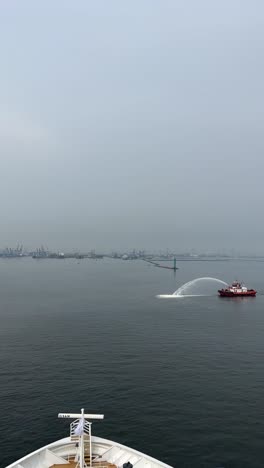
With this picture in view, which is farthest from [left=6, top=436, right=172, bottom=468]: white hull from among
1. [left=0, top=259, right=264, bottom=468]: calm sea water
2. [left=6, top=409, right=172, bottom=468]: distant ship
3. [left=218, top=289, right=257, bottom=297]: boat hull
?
[left=218, top=289, right=257, bottom=297]: boat hull

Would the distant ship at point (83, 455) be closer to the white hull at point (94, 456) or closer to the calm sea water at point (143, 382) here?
the white hull at point (94, 456)

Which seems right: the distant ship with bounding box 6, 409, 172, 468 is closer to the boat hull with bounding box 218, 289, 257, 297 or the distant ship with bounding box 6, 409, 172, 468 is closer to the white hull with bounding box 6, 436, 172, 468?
the white hull with bounding box 6, 436, 172, 468

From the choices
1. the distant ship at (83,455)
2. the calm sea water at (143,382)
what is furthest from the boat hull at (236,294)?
the distant ship at (83,455)

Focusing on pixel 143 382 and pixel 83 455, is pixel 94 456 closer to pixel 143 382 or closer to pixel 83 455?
pixel 83 455

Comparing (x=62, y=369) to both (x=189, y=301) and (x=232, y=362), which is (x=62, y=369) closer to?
(x=232, y=362)

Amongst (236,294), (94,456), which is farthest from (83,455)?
(236,294)

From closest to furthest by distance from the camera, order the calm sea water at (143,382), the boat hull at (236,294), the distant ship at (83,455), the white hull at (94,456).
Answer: the distant ship at (83,455)
the white hull at (94,456)
the calm sea water at (143,382)
the boat hull at (236,294)

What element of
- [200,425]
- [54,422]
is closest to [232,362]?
[200,425]
